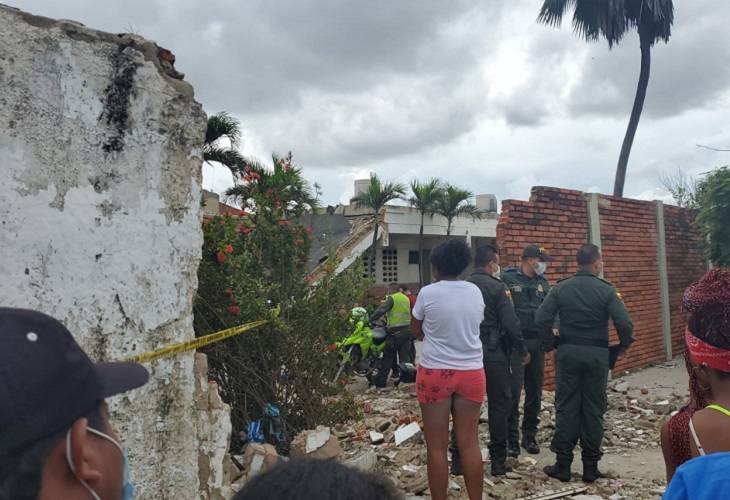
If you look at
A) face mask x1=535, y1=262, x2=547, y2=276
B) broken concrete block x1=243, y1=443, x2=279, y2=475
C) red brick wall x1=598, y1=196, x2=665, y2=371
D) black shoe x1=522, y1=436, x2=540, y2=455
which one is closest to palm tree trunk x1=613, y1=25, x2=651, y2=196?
red brick wall x1=598, y1=196, x2=665, y2=371

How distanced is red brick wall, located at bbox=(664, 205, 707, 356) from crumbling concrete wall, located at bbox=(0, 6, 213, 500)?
9.67 meters

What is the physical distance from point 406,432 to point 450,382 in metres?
1.93

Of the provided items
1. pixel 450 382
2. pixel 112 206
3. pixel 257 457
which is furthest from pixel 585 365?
pixel 112 206

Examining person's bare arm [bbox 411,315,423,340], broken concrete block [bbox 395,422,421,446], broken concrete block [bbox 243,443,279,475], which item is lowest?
broken concrete block [bbox 395,422,421,446]

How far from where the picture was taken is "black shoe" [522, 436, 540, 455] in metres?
5.59

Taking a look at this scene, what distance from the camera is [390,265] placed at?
21750 millimetres

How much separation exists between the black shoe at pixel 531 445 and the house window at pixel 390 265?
15827mm

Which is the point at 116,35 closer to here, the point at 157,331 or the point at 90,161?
the point at 90,161

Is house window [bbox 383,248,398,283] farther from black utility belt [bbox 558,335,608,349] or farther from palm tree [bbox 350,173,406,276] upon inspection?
black utility belt [bbox 558,335,608,349]

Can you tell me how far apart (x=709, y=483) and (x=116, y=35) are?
10.1 ft

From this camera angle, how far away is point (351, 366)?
895 centimetres

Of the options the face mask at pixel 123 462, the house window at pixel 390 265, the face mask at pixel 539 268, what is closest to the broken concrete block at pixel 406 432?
the face mask at pixel 539 268

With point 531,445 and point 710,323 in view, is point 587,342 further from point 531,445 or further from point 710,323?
point 710,323

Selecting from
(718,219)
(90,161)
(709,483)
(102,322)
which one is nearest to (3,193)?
(90,161)
